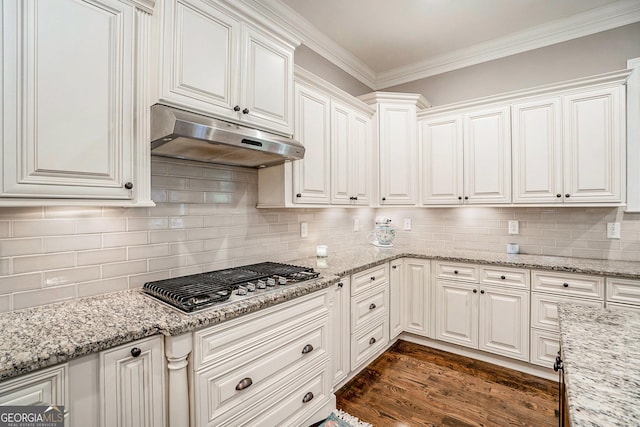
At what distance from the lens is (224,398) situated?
4.59 ft

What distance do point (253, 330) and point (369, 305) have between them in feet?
4.31

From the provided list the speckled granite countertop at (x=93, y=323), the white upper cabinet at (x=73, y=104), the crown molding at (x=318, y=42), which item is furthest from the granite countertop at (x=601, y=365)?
the crown molding at (x=318, y=42)

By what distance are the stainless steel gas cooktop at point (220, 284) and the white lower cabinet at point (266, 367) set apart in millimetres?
120

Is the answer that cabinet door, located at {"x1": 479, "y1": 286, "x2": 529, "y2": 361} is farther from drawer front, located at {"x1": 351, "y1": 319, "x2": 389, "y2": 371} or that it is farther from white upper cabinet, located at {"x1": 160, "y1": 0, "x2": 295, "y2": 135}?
white upper cabinet, located at {"x1": 160, "y1": 0, "x2": 295, "y2": 135}

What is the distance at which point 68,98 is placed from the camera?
123 centimetres

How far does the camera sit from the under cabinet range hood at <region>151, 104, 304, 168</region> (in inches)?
56.5

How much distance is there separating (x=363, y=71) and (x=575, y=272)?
2.82 meters

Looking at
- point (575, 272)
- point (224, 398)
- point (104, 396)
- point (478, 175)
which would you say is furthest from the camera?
point (478, 175)

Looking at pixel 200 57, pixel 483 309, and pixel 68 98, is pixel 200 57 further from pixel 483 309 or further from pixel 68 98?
pixel 483 309

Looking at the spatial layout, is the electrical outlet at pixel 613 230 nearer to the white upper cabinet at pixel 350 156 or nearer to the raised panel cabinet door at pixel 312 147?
the white upper cabinet at pixel 350 156

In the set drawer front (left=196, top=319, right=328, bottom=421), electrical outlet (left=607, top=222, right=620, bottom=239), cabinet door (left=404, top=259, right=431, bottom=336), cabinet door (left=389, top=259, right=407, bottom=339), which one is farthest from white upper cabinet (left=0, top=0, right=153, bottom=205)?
electrical outlet (left=607, top=222, right=620, bottom=239)

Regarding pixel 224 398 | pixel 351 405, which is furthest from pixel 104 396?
pixel 351 405

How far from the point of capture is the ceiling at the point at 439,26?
8.39 feet

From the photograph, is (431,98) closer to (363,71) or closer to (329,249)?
(363,71)
